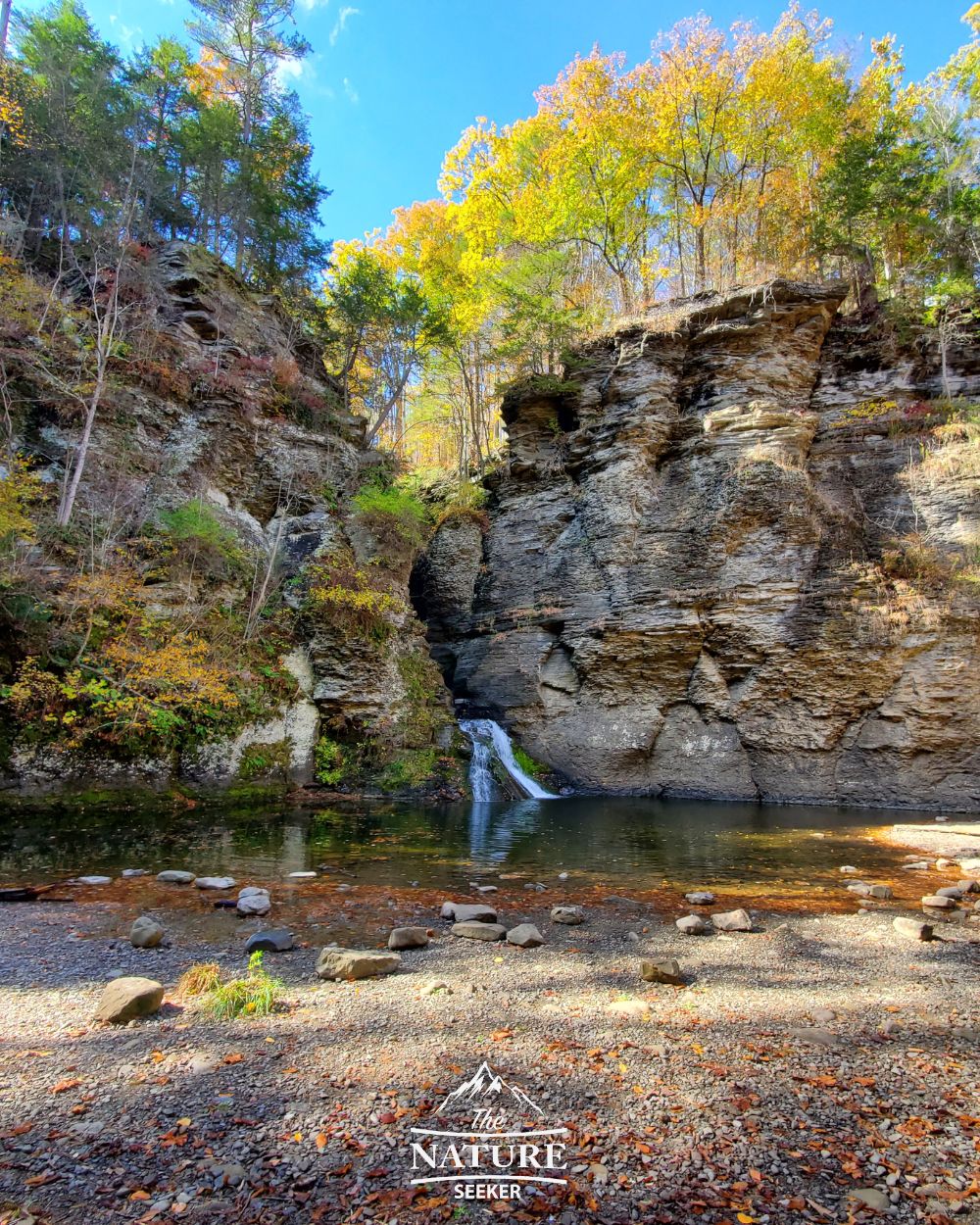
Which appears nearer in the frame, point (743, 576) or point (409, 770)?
point (409, 770)

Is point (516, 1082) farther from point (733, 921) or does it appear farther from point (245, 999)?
point (733, 921)

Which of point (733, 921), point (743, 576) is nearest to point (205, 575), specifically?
point (733, 921)

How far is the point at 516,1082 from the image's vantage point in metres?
2.86

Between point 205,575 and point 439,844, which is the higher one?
point 205,575

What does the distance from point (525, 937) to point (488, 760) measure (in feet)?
39.6

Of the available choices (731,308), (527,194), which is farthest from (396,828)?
(527,194)

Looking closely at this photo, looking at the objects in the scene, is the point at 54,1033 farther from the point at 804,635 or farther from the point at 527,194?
the point at 527,194

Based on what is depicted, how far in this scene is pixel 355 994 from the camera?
393 cm

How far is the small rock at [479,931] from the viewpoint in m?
5.26

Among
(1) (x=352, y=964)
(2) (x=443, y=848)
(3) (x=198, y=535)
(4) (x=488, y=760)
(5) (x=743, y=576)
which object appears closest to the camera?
(1) (x=352, y=964)

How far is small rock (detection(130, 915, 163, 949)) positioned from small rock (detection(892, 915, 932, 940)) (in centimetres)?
681

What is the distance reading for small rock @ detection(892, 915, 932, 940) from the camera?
5281mm

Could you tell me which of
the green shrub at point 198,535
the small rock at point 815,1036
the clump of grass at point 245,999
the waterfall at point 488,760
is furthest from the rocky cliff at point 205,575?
the small rock at point 815,1036

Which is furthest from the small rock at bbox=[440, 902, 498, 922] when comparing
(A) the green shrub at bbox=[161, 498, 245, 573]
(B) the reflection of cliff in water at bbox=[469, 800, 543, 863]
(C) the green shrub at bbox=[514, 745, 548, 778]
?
(C) the green shrub at bbox=[514, 745, 548, 778]
